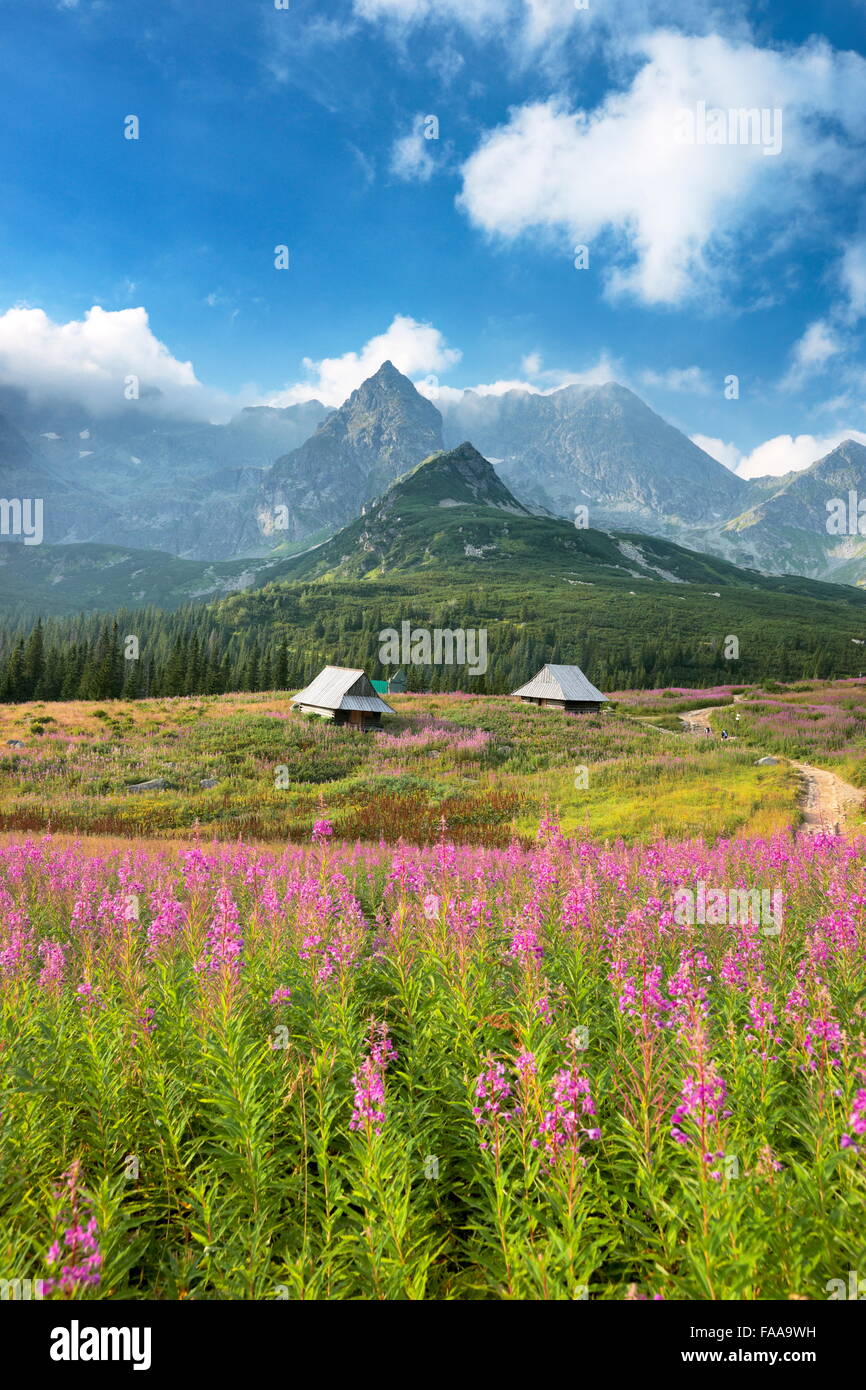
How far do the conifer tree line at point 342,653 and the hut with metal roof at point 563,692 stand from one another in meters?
29.5

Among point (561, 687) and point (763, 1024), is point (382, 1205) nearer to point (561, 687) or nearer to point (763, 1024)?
Answer: point (763, 1024)

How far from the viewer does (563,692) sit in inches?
1971

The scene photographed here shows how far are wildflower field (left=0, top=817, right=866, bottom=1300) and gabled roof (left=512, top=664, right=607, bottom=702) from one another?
43802 millimetres

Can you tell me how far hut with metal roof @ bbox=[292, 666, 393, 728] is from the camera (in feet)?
132

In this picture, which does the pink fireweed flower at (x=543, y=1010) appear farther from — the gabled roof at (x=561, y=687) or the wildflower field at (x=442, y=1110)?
the gabled roof at (x=561, y=687)

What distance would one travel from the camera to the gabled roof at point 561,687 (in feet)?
165

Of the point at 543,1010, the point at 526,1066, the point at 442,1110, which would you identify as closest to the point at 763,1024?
the point at 543,1010

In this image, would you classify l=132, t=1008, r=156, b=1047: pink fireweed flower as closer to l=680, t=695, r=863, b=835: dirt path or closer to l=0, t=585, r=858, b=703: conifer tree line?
l=680, t=695, r=863, b=835: dirt path

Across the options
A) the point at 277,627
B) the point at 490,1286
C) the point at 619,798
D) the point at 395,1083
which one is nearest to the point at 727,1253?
the point at 490,1286

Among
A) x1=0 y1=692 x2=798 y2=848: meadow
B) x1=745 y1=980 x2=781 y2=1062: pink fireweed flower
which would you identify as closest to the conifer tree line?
x1=0 y1=692 x2=798 y2=848: meadow

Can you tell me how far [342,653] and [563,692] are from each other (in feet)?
291

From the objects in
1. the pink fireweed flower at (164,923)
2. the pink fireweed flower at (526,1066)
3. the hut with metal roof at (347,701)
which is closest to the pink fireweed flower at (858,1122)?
the pink fireweed flower at (526,1066)
